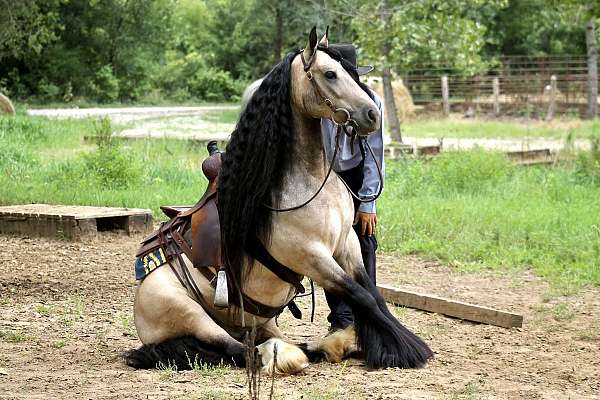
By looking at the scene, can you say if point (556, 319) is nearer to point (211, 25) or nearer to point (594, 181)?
point (594, 181)

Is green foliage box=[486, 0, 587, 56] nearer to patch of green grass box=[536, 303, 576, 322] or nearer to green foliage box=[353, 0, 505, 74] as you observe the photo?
green foliage box=[353, 0, 505, 74]

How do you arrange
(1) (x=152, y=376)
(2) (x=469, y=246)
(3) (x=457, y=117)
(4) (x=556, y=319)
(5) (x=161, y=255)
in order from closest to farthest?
(1) (x=152, y=376) → (5) (x=161, y=255) → (4) (x=556, y=319) → (2) (x=469, y=246) → (3) (x=457, y=117)

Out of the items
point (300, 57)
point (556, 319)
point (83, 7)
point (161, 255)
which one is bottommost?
point (556, 319)

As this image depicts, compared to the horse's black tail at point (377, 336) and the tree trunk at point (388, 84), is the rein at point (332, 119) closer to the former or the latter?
the horse's black tail at point (377, 336)

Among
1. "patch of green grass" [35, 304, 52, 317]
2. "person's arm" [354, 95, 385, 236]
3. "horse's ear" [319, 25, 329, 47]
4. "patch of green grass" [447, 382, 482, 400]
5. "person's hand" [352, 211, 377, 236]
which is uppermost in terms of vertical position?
"horse's ear" [319, 25, 329, 47]

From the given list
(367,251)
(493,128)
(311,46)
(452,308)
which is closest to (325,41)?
(311,46)

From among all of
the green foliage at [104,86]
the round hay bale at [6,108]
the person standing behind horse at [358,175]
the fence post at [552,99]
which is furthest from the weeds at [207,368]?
the green foliage at [104,86]

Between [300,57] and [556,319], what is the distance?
3.01 metres

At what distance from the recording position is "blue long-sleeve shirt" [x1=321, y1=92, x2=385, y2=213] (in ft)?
19.3

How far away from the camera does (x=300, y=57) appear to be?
543 centimetres

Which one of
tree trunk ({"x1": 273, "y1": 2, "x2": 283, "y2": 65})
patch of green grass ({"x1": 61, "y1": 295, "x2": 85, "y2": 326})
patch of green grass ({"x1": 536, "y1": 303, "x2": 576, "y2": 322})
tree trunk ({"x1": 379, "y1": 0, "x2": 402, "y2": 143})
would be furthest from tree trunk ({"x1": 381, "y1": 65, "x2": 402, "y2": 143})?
tree trunk ({"x1": 273, "y1": 2, "x2": 283, "y2": 65})

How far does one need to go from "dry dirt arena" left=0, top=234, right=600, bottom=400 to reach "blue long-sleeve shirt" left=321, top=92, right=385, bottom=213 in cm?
102

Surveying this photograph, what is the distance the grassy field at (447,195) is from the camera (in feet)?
31.4

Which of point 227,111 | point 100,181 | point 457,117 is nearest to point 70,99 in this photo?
point 227,111
